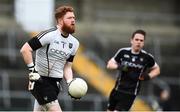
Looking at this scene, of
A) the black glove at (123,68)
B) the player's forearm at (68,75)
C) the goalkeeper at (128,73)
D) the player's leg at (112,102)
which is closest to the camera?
the player's forearm at (68,75)

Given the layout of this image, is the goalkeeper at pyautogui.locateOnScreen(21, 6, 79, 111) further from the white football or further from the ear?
the white football

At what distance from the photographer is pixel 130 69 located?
1405cm

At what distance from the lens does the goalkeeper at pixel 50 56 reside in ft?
35.9

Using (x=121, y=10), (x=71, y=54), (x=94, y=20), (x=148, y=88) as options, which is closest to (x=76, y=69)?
(x=148, y=88)

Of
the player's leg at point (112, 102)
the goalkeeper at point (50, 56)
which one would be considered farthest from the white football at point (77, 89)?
the player's leg at point (112, 102)

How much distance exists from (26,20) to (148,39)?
445cm

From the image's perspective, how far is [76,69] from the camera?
2405cm

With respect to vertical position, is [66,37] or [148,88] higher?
[66,37]

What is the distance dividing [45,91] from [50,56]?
1.84 feet

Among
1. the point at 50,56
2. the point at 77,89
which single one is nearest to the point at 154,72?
the point at 77,89

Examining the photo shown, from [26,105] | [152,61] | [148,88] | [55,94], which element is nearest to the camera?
[55,94]

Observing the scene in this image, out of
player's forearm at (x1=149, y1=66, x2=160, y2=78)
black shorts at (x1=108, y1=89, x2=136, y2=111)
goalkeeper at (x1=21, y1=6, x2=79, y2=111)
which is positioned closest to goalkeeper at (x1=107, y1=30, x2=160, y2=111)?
black shorts at (x1=108, y1=89, x2=136, y2=111)

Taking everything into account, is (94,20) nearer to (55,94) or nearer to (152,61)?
(152,61)

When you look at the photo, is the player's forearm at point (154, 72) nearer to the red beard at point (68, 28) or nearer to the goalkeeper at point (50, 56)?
the goalkeeper at point (50, 56)
